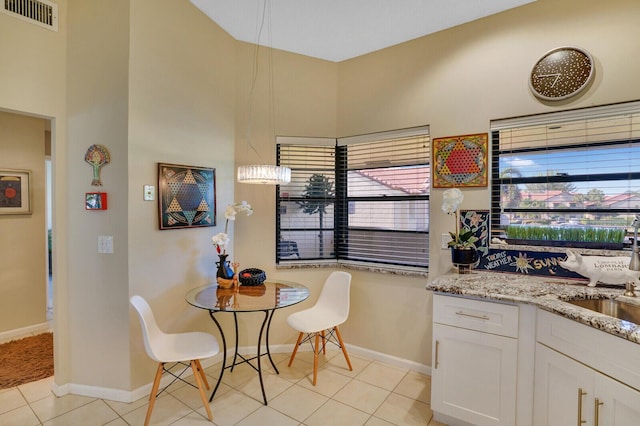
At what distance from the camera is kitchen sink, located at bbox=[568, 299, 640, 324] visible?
1711 mm

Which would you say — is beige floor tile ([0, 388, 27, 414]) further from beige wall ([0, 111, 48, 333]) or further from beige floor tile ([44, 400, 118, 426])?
beige wall ([0, 111, 48, 333])

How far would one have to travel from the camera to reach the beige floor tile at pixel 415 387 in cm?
243

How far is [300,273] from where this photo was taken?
3.20 meters

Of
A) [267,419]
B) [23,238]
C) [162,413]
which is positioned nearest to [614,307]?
[267,419]

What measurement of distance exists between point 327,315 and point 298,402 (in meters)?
0.72

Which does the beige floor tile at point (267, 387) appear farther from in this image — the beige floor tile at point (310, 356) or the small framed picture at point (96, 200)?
the small framed picture at point (96, 200)

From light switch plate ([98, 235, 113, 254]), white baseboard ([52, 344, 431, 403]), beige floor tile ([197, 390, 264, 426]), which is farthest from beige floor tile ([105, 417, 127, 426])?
light switch plate ([98, 235, 113, 254])

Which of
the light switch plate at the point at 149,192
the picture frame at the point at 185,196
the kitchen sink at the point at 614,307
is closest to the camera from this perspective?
the kitchen sink at the point at 614,307

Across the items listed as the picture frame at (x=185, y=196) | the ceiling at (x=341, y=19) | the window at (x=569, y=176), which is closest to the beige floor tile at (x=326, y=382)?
the picture frame at (x=185, y=196)

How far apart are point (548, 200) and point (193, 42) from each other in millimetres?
2960

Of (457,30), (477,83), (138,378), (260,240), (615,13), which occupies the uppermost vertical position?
(457,30)

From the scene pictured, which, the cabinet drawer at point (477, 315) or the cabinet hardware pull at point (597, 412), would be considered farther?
the cabinet drawer at point (477, 315)

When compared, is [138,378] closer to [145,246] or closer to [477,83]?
[145,246]

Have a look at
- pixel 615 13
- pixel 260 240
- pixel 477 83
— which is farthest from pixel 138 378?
pixel 615 13
